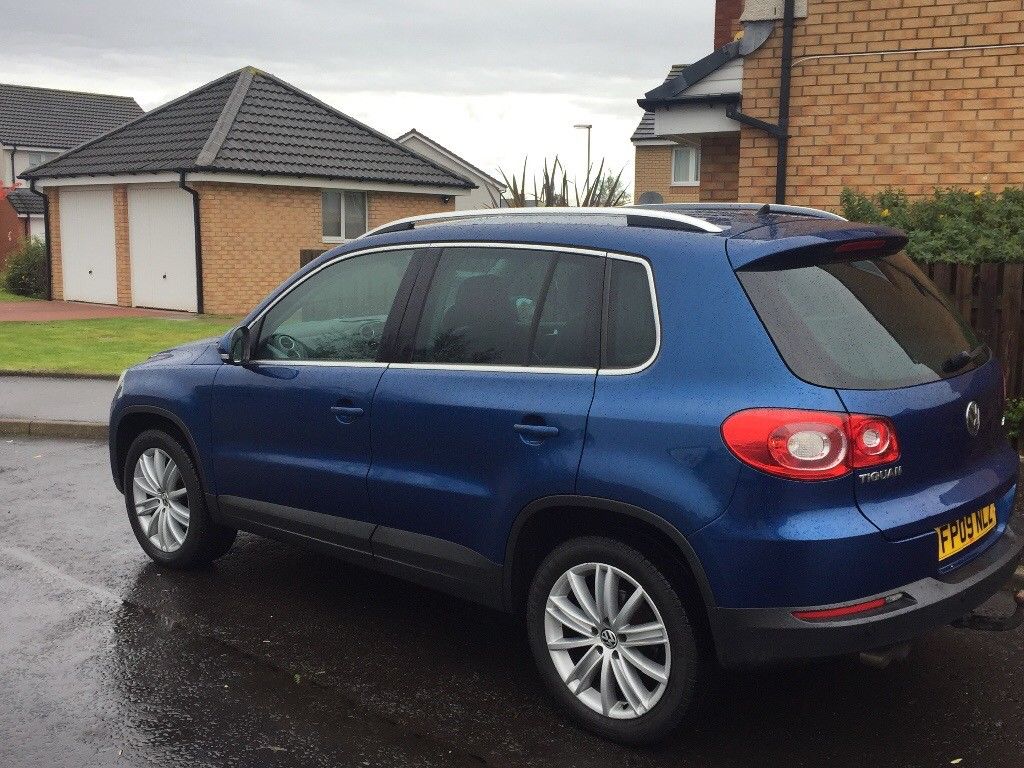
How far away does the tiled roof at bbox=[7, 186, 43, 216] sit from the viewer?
47.4 meters

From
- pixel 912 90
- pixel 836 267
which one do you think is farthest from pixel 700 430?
pixel 912 90

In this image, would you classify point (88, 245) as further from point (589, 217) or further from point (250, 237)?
point (589, 217)

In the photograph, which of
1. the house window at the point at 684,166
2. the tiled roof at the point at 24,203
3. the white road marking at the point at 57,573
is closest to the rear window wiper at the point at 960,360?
the white road marking at the point at 57,573

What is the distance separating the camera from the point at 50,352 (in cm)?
1623

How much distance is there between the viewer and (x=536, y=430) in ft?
12.9

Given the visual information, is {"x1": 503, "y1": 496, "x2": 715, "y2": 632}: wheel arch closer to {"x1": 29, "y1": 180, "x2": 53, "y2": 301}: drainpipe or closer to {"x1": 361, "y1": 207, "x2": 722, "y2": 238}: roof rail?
{"x1": 361, "y1": 207, "x2": 722, "y2": 238}: roof rail

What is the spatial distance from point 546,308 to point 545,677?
1.33 meters

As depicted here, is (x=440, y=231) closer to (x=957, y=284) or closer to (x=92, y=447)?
(x=957, y=284)

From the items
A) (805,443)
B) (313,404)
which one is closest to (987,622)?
(805,443)

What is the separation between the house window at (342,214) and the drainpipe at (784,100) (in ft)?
54.2

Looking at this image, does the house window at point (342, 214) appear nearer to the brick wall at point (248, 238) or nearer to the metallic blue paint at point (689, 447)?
the brick wall at point (248, 238)

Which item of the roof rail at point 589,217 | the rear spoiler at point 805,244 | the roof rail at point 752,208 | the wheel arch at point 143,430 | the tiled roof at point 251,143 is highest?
the tiled roof at point 251,143

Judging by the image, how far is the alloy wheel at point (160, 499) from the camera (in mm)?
5852

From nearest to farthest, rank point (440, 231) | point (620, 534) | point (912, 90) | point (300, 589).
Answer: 1. point (620, 534)
2. point (440, 231)
3. point (300, 589)
4. point (912, 90)
